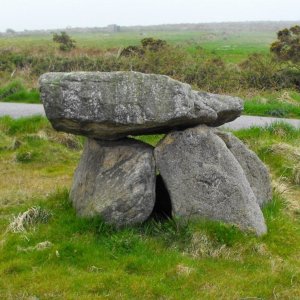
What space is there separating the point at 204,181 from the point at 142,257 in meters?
1.74

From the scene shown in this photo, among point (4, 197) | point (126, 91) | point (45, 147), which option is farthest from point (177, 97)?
point (45, 147)

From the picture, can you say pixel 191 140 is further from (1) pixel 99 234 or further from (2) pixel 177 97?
(1) pixel 99 234

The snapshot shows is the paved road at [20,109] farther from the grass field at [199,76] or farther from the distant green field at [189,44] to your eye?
the distant green field at [189,44]

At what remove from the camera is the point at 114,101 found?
805cm

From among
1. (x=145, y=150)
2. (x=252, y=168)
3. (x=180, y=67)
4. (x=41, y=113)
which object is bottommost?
(x=41, y=113)

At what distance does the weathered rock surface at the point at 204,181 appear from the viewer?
8.45m

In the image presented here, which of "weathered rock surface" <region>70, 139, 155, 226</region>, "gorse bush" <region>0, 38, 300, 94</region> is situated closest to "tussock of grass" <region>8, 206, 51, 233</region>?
"weathered rock surface" <region>70, 139, 155, 226</region>

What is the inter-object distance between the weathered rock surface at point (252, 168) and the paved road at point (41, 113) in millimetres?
5840

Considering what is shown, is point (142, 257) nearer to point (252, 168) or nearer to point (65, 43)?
point (252, 168)

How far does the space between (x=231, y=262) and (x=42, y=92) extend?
371 cm

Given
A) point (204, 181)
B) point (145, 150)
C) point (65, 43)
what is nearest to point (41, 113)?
point (145, 150)

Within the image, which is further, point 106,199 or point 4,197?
point 4,197

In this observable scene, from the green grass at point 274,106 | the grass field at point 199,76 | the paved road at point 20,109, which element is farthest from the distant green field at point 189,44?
the green grass at point 274,106

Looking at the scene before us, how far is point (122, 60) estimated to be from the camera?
28.4 meters
